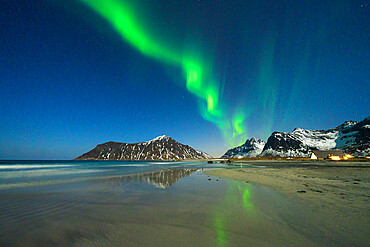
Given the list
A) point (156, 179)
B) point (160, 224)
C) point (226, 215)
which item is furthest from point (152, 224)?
point (156, 179)

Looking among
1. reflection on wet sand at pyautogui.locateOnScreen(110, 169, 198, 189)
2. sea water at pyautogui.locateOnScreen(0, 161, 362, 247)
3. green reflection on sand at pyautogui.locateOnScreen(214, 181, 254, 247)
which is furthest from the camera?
reflection on wet sand at pyautogui.locateOnScreen(110, 169, 198, 189)

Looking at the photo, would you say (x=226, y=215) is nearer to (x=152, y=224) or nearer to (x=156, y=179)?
(x=152, y=224)

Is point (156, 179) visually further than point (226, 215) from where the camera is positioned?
Yes

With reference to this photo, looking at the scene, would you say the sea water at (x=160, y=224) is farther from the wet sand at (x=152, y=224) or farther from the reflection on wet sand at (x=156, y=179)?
the reflection on wet sand at (x=156, y=179)

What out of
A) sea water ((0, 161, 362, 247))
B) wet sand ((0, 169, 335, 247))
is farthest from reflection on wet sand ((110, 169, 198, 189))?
sea water ((0, 161, 362, 247))

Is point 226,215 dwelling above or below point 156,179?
below

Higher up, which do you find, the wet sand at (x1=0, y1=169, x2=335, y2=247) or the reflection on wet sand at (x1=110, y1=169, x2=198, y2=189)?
the reflection on wet sand at (x1=110, y1=169, x2=198, y2=189)

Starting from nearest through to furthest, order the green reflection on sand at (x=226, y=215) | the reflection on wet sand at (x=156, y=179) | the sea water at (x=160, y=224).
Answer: the sea water at (x=160, y=224)
the green reflection on sand at (x=226, y=215)
the reflection on wet sand at (x=156, y=179)

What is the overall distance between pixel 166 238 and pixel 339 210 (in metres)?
7.84

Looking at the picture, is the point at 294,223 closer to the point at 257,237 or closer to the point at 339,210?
the point at 257,237

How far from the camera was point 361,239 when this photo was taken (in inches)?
178

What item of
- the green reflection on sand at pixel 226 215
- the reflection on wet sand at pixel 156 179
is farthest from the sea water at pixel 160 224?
the reflection on wet sand at pixel 156 179

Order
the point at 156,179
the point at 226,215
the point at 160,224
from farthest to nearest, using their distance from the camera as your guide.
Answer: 1. the point at 156,179
2. the point at 226,215
3. the point at 160,224

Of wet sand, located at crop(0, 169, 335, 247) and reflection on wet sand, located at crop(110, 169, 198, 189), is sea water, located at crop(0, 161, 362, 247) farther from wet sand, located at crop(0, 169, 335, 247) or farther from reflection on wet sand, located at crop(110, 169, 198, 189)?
reflection on wet sand, located at crop(110, 169, 198, 189)
